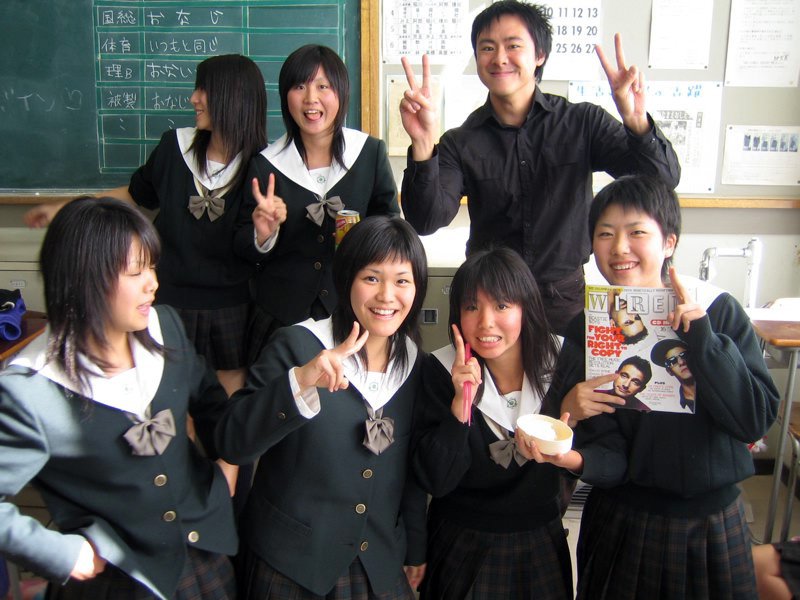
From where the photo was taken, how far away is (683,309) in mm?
1309

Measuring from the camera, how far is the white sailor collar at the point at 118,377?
4.06 feet

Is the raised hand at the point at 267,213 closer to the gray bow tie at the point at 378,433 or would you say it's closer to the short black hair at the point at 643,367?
the gray bow tie at the point at 378,433

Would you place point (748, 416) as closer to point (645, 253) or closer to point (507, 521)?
point (645, 253)

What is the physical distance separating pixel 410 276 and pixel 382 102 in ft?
5.42

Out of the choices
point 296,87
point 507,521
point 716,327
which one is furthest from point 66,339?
point 716,327

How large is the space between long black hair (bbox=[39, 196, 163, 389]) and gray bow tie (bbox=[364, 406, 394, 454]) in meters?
0.57

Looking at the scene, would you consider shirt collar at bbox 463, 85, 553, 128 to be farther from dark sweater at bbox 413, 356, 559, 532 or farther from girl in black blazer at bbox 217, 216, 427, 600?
dark sweater at bbox 413, 356, 559, 532

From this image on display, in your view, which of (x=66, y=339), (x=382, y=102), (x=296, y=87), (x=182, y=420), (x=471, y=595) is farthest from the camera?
(x=382, y=102)

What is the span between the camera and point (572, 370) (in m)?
1.54

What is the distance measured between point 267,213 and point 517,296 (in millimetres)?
885

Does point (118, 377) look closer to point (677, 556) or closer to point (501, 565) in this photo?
point (501, 565)

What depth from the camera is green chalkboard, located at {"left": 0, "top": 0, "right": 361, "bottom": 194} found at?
9.28 feet

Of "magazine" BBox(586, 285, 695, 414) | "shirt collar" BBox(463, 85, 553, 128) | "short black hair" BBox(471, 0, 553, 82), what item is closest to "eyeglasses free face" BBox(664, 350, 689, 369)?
"magazine" BBox(586, 285, 695, 414)

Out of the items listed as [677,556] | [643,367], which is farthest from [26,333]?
[677,556]
